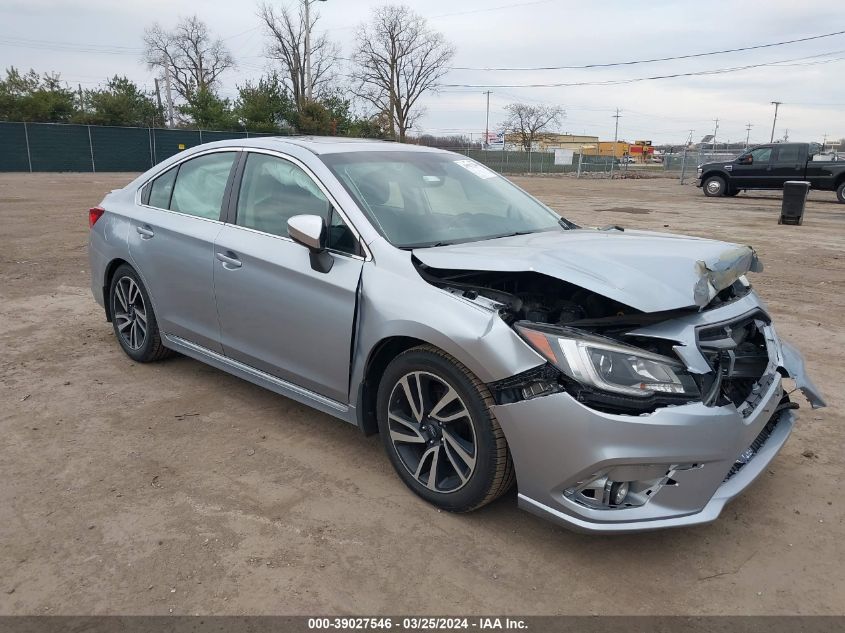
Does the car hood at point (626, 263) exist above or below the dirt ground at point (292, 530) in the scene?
above

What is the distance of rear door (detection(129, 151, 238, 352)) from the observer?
400 centimetres

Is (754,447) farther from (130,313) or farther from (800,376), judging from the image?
(130,313)

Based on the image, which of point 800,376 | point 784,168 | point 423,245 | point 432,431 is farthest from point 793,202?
point 432,431

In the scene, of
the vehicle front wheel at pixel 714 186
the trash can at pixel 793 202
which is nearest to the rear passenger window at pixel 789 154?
the vehicle front wheel at pixel 714 186

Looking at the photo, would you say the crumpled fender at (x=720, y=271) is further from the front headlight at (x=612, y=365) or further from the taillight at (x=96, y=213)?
the taillight at (x=96, y=213)

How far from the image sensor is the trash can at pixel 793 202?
14445mm

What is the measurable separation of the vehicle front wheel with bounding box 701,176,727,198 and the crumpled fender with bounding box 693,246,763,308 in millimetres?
22403

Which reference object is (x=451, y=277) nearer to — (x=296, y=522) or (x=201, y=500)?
(x=296, y=522)

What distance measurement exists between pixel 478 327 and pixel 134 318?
3171 millimetres

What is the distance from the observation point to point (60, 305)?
258 inches

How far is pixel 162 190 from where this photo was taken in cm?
460

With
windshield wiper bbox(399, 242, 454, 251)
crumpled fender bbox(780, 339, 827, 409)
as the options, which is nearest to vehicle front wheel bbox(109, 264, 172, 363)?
windshield wiper bbox(399, 242, 454, 251)

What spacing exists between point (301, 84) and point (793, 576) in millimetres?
63753

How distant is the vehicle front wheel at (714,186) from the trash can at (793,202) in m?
8.99
